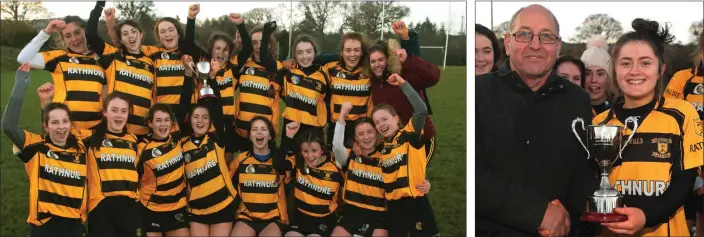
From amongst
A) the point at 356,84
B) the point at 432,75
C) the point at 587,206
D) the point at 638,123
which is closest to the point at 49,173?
the point at 356,84

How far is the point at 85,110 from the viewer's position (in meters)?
3.34

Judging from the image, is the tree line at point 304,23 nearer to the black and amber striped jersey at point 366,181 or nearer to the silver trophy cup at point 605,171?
the black and amber striped jersey at point 366,181

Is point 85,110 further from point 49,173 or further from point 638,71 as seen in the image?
point 638,71

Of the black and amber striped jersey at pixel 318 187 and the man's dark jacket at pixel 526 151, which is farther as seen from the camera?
the black and amber striped jersey at pixel 318 187

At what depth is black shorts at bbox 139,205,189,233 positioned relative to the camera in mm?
3408

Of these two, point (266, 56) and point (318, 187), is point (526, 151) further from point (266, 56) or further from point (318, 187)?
point (266, 56)

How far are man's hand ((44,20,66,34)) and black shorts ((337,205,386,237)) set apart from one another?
168 centimetres

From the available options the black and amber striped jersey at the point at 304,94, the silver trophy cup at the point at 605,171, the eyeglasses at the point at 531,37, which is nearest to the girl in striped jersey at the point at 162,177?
the black and amber striped jersey at the point at 304,94

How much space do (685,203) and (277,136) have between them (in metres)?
1.96

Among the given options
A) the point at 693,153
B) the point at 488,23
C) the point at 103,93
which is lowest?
the point at 693,153

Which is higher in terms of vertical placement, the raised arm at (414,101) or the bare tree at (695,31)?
the bare tree at (695,31)

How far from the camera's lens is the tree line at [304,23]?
3393 millimetres

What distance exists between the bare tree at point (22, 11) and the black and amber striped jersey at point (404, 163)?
5.94ft

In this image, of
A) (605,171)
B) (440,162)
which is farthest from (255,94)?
(605,171)
